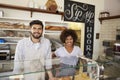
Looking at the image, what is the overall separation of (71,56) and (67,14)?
248cm

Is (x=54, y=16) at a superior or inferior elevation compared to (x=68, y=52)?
superior

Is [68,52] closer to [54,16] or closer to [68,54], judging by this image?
[68,54]

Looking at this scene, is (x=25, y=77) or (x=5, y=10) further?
(x=5, y=10)

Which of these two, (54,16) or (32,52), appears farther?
(54,16)

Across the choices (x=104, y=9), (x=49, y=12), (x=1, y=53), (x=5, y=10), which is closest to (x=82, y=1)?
(x=104, y=9)

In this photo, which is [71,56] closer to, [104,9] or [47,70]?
[47,70]

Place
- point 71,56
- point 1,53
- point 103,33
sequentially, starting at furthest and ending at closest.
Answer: point 103,33
point 1,53
point 71,56

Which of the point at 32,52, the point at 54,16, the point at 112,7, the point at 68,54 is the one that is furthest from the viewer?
the point at 112,7

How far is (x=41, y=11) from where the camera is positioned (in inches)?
147

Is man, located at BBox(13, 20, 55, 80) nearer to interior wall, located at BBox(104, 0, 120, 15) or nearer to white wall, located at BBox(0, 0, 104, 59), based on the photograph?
white wall, located at BBox(0, 0, 104, 59)

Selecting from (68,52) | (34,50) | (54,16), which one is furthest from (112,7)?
(34,50)

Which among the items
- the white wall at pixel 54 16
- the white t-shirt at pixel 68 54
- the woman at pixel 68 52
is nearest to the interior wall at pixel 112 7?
the white wall at pixel 54 16

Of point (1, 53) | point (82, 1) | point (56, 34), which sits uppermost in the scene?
point (82, 1)

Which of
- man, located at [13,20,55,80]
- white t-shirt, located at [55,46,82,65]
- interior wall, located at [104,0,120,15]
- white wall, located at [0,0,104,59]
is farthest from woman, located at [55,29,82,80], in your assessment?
interior wall, located at [104,0,120,15]
